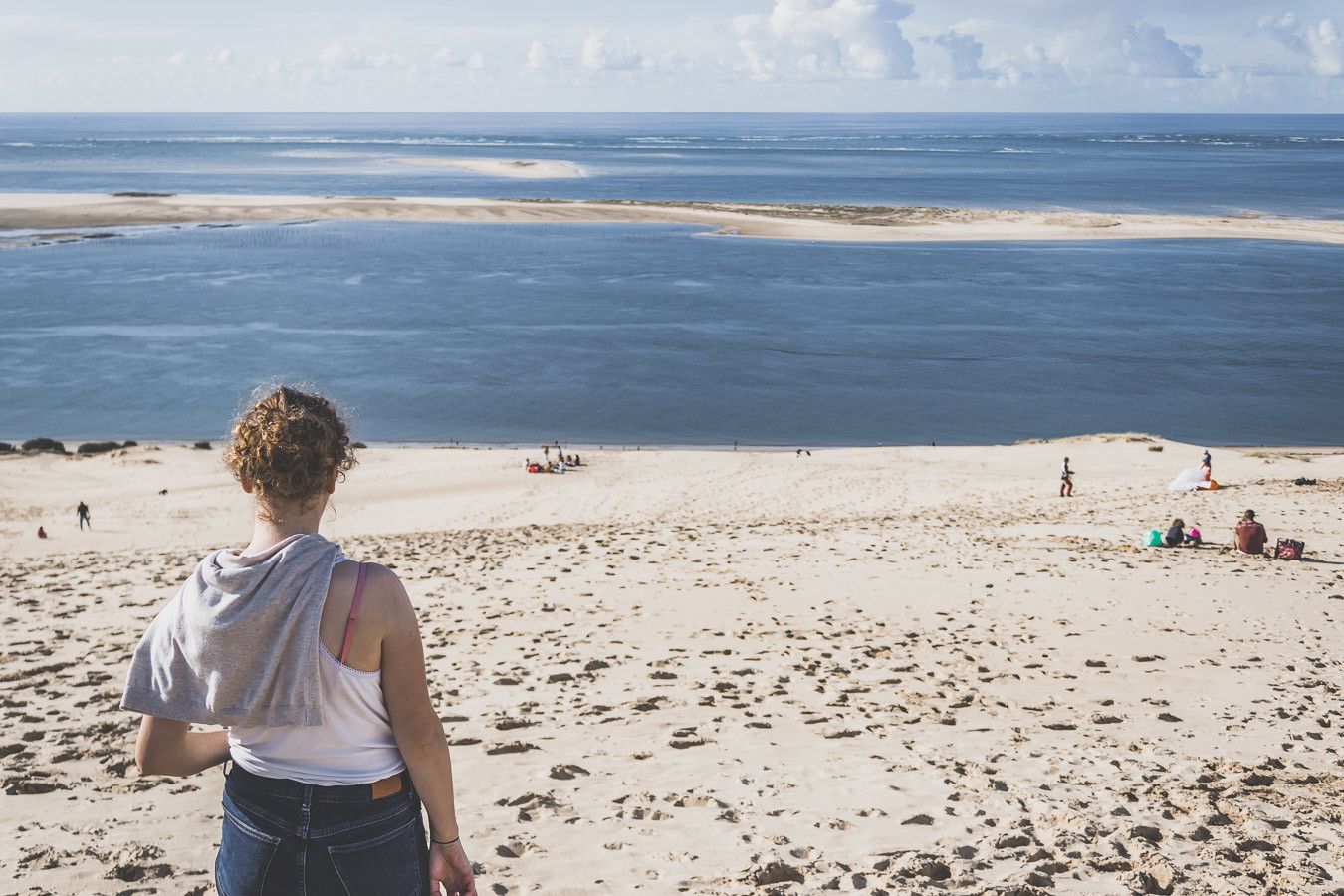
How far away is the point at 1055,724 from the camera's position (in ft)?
27.3

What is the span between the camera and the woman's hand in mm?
3172

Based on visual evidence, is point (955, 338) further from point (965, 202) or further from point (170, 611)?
point (965, 202)

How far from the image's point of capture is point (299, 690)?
2.84m

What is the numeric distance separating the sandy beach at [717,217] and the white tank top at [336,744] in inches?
2933

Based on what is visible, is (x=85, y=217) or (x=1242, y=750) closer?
(x=1242, y=750)

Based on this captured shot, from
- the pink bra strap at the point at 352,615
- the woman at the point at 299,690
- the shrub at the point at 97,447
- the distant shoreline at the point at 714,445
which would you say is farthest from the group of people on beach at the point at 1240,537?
the shrub at the point at 97,447

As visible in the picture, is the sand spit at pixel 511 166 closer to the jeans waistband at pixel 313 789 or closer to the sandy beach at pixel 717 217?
the sandy beach at pixel 717 217

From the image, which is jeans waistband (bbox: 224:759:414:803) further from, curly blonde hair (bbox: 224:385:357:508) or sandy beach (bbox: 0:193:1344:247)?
sandy beach (bbox: 0:193:1344:247)

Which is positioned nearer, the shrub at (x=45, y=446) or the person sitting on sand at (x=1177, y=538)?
the person sitting on sand at (x=1177, y=538)

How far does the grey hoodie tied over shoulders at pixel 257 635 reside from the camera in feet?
9.23

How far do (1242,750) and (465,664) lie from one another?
21.3ft

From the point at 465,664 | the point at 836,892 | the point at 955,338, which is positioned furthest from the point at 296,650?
the point at 955,338

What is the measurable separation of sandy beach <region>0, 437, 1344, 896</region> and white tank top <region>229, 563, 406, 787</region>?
281cm

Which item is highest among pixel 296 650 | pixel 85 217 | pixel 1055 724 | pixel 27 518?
pixel 85 217
